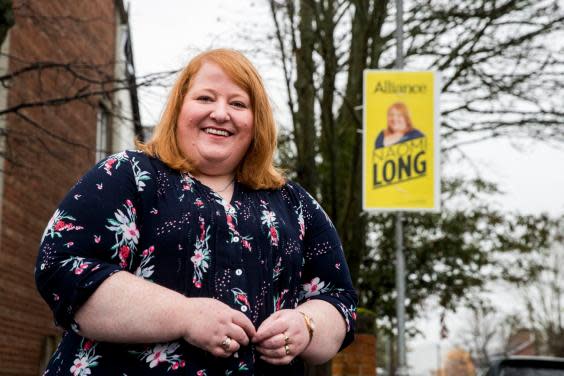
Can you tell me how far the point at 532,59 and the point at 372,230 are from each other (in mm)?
5513

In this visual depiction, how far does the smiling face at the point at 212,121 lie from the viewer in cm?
213

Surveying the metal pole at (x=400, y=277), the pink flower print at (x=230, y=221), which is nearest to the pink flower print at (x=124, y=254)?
the pink flower print at (x=230, y=221)

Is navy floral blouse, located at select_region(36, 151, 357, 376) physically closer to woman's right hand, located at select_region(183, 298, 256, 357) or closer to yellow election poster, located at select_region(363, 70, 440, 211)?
woman's right hand, located at select_region(183, 298, 256, 357)

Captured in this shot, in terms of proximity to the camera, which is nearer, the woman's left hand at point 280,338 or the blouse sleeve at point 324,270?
the woman's left hand at point 280,338

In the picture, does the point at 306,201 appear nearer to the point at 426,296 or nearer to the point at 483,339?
the point at 426,296

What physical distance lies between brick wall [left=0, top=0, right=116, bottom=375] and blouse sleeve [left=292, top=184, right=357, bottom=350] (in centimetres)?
625

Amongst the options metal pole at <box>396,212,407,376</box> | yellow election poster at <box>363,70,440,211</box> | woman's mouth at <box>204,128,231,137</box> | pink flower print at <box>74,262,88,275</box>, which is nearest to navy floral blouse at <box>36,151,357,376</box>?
pink flower print at <box>74,262,88,275</box>

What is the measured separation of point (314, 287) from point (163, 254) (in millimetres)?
441

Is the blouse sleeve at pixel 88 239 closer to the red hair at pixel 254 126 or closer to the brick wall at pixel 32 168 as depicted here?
the red hair at pixel 254 126

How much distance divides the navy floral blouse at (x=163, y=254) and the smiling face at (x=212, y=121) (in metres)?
0.07

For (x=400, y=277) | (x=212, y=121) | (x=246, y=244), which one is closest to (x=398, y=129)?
Result: (x=400, y=277)

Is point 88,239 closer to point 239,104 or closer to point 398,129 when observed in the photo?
point 239,104

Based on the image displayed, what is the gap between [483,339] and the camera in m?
60.2

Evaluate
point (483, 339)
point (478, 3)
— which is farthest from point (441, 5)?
point (483, 339)
